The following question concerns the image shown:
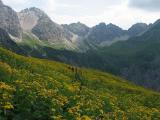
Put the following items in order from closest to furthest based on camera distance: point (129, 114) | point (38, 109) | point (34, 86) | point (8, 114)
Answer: point (8, 114) < point (38, 109) < point (34, 86) < point (129, 114)

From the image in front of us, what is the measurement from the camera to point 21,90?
886 inches

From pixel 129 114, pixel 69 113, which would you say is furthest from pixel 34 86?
pixel 129 114

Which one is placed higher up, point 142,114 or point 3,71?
point 3,71

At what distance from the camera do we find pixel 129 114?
92.9 ft

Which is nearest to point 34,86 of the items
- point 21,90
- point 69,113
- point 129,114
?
point 21,90

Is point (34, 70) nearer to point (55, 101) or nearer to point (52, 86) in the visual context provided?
point (52, 86)

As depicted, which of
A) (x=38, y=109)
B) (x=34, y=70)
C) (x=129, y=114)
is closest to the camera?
(x=38, y=109)

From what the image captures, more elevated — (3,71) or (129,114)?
(3,71)

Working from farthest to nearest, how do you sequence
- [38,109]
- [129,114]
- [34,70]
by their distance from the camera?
[34,70] → [129,114] → [38,109]

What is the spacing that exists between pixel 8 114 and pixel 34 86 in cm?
440

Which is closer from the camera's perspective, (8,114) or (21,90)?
(8,114)

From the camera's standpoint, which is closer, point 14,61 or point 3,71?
point 3,71

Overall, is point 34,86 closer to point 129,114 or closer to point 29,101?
point 29,101

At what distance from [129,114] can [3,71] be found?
306 inches
